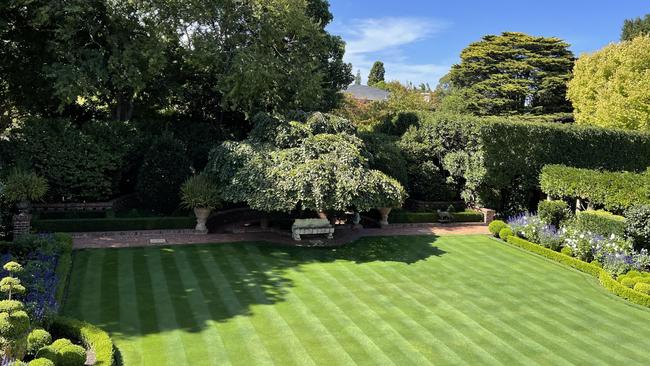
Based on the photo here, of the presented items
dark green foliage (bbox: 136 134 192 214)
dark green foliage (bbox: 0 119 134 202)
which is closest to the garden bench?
dark green foliage (bbox: 136 134 192 214)

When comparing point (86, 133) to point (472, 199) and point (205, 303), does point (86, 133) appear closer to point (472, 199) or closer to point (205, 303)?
point (205, 303)

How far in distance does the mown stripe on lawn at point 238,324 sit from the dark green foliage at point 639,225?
14.4 metres

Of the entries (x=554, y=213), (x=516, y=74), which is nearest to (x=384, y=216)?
(x=554, y=213)

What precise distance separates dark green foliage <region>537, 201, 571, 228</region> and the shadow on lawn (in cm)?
542

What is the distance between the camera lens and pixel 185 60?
22.9 meters

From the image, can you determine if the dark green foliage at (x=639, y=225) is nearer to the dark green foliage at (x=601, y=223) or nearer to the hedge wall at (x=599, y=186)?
the dark green foliage at (x=601, y=223)

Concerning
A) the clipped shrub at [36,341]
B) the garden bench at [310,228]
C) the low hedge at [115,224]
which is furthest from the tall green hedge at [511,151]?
the clipped shrub at [36,341]

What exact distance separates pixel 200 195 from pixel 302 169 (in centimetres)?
451

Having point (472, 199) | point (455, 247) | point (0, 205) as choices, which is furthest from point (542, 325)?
point (0, 205)

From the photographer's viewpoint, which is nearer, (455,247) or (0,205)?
(0,205)

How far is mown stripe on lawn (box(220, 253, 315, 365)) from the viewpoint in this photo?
30.1 feet

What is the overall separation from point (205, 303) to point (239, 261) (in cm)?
364

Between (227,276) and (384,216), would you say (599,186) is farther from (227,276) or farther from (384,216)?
(227,276)

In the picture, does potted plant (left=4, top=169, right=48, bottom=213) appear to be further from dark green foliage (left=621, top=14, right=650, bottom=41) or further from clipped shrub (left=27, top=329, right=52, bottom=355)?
dark green foliage (left=621, top=14, right=650, bottom=41)
